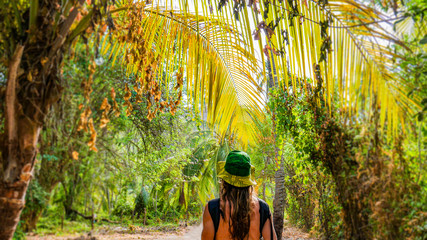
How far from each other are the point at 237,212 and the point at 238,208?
0.08 feet

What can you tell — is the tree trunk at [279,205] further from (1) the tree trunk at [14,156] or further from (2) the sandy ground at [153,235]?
(1) the tree trunk at [14,156]

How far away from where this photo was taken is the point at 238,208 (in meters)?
1.72

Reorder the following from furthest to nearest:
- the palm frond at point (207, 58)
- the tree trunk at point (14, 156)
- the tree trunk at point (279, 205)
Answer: the tree trunk at point (279, 205), the palm frond at point (207, 58), the tree trunk at point (14, 156)

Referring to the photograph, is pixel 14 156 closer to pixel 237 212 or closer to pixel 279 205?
pixel 237 212

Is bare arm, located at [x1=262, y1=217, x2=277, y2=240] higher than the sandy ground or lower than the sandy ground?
higher

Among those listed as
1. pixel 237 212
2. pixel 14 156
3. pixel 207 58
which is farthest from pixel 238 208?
pixel 207 58

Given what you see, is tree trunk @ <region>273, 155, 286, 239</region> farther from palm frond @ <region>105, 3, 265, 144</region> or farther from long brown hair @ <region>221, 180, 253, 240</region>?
long brown hair @ <region>221, 180, 253, 240</region>

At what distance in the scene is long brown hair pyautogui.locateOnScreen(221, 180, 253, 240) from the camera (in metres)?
1.70

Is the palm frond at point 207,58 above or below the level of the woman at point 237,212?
above

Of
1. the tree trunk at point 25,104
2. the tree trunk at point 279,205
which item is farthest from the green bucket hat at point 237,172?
the tree trunk at point 279,205

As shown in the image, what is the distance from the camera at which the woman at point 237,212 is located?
171cm

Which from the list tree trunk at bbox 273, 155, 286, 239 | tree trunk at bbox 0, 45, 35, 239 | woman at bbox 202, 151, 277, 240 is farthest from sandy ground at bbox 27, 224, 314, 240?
woman at bbox 202, 151, 277, 240

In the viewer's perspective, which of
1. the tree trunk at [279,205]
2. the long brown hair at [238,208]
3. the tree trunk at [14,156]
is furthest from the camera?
the tree trunk at [279,205]

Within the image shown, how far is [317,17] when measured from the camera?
187 cm
